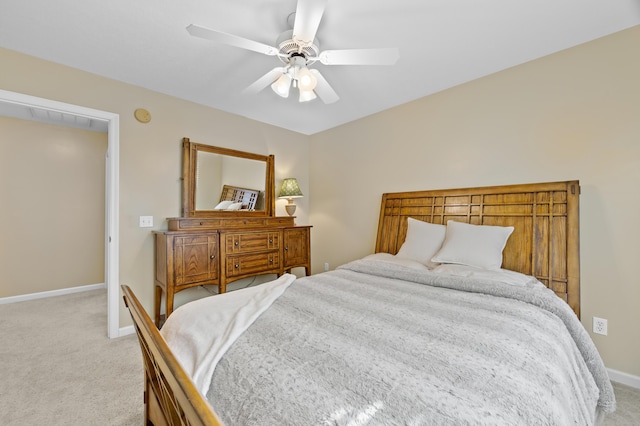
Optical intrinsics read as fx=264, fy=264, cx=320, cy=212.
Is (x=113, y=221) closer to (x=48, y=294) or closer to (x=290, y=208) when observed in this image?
(x=290, y=208)

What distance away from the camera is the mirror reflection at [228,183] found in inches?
126

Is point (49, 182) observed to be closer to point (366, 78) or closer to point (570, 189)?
point (366, 78)

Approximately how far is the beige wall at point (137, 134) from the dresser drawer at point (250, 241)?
2.38 ft

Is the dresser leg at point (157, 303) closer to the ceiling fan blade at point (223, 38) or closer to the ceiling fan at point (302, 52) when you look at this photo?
the ceiling fan at point (302, 52)

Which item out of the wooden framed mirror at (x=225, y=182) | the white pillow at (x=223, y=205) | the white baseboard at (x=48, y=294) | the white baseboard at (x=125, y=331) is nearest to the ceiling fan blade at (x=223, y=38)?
the wooden framed mirror at (x=225, y=182)

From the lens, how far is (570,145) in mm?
2170

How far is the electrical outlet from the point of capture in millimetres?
2014

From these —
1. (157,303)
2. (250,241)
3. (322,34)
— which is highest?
(322,34)

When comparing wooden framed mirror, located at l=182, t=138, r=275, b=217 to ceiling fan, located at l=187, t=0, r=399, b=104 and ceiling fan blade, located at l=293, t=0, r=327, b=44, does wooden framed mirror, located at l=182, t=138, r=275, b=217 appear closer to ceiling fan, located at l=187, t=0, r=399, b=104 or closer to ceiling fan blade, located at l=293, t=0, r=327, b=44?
ceiling fan, located at l=187, t=0, r=399, b=104

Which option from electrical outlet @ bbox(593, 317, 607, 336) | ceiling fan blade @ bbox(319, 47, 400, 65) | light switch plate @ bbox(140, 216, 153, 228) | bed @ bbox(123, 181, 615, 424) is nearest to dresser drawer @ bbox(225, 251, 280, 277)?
light switch plate @ bbox(140, 216, 153, 228)

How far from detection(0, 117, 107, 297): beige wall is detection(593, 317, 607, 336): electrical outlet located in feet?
19.7

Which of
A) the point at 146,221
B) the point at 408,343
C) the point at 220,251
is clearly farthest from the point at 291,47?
the point at 146,221

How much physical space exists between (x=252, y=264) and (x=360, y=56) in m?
2.48

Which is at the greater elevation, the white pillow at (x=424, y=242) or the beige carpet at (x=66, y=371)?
the white pillow at (x=424, y=242)
